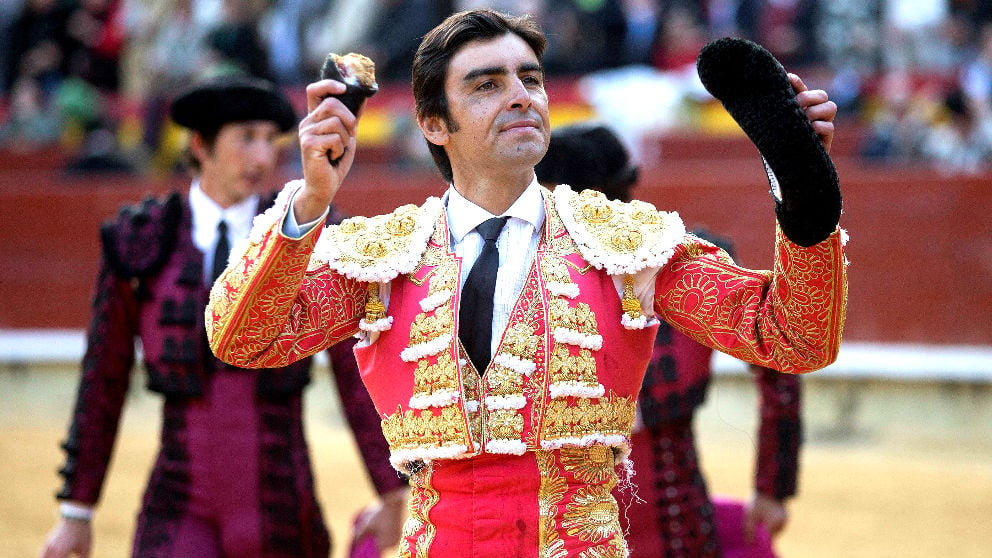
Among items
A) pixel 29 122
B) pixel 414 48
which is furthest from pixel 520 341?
pixel 29 122

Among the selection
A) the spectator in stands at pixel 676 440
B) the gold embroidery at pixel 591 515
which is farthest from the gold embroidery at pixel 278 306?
the spectator in stands at pixel 676 440

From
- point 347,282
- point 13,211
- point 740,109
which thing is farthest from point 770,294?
point 13,211

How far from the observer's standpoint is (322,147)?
2.21 metres

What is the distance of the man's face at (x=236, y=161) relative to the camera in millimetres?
3807

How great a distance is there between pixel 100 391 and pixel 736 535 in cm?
169

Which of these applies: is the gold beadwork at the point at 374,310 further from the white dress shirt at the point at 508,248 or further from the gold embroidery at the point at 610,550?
the gold embroidery at the point at 610,550

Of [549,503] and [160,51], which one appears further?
[160,51]

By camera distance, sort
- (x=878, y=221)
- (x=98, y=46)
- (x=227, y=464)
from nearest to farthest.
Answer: (x=227, y=464)
(x=878, y=221)
(x=98, y=46)

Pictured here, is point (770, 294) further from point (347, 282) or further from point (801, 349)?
point (347, 282)

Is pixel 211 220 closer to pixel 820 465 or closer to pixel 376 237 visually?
pixel 376 237

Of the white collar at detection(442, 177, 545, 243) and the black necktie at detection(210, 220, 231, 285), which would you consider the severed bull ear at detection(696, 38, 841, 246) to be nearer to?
the white collar at detection(442, 177, 545, 243)

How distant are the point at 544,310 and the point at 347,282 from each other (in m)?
0.34

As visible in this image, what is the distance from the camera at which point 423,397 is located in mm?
2320

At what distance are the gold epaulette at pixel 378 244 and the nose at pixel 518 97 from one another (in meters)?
0.27
